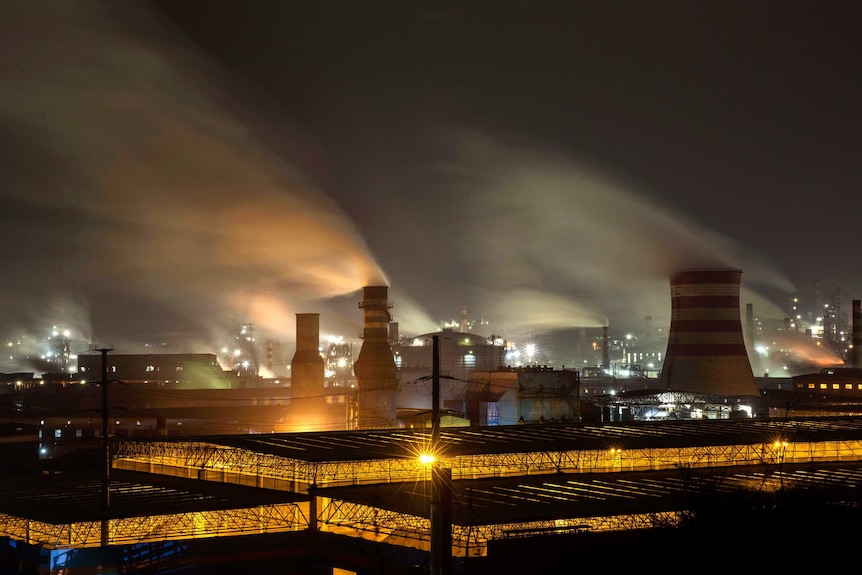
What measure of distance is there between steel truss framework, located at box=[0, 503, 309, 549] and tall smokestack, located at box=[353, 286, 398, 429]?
594 inches

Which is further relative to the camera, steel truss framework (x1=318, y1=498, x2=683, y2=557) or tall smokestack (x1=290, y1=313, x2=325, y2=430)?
tall smokestack (x1=290, y1=313, x2=325, y2=430)

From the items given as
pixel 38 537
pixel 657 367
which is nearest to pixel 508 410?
pixel 38 537

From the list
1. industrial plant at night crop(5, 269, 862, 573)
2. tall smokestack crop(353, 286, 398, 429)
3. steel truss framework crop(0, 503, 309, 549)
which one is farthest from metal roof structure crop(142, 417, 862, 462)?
tall smokestack crop(353, 286, 398, 429)

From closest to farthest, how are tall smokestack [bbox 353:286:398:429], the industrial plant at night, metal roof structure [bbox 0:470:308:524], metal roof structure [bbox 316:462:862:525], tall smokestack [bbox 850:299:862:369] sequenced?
1. metal roof structure [bbox 316:462:862:525]
2. the industrial plant at night
3. metal roof structure [bbox 0:470:308:524]
4. tall smokestack [bbox 353:286:398:429]
5. tall smokestack [bbox 850:299:862:369]

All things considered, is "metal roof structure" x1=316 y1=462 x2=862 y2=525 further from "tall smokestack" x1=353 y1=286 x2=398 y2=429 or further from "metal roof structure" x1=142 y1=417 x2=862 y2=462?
"tall smokestack" x1=353 y1=286 x2=398 y2=429

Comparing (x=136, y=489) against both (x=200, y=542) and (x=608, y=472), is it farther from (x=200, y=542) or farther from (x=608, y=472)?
(x=608, y=472)

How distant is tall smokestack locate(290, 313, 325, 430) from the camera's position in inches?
1294

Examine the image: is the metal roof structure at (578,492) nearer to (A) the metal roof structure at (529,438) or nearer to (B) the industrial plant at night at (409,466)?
(B) the industrial plant at night at (409,466)

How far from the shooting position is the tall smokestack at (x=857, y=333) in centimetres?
4390

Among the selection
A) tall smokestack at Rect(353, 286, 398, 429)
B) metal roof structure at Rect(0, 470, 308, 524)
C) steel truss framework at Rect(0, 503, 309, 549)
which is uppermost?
tall smokestack at Rect(353, 286, 398, 429)

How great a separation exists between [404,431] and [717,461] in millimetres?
7509

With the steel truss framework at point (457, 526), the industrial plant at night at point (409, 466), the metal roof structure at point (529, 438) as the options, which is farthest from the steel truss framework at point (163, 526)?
the metal roof structure at point (529, 438)

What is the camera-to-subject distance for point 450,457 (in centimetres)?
1762

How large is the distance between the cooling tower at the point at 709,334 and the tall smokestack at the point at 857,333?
484 inches
